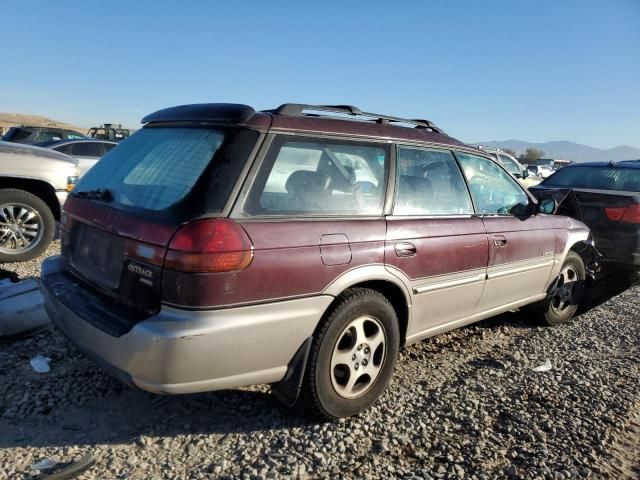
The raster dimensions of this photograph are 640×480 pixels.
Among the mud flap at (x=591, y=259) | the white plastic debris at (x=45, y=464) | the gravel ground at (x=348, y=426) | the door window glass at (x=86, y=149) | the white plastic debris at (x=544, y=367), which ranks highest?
the door window glass at (x=86, y=149)

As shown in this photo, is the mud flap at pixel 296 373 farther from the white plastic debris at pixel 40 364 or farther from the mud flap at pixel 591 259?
the mud flap at pixel 591 259

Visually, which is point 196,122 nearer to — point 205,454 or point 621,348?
point 205,454

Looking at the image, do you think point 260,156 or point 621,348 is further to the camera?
point 621,348

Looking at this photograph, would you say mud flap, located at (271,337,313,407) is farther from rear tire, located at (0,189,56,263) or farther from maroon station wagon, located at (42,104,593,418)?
rear tire, located at (0,189,56,263)

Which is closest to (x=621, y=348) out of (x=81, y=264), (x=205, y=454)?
(x=205, y=454)

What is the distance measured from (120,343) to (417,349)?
8.35 ft

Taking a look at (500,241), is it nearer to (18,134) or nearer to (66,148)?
(66,148)

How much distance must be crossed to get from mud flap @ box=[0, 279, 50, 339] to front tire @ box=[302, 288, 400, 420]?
7.41 ft

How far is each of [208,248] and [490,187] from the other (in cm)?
271

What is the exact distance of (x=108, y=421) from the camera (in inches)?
110

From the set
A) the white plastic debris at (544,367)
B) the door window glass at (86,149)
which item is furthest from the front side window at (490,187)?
the door window glass at (86,149)

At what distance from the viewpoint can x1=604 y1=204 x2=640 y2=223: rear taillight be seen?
5.64 metres

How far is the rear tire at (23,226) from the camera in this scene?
5.55 metres

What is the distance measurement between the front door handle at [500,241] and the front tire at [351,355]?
1.26 meters
